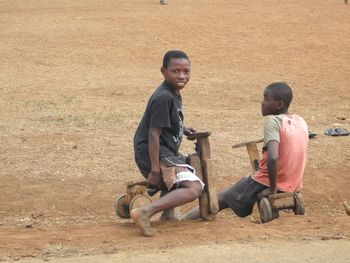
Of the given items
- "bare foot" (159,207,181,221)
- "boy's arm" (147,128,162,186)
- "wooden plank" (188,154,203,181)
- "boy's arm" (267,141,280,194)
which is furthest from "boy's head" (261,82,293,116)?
"bare foot" (159,207,181,221)

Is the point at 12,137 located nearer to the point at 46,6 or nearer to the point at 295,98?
the point at 295,98

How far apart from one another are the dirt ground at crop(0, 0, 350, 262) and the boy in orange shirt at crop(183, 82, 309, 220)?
8.6 inches

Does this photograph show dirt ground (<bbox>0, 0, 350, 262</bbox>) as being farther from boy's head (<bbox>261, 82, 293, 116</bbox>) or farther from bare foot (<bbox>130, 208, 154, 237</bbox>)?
boy's head (<bbox>261, 82, 293, 116</bbox>)

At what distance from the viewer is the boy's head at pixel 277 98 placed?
565 centimetres

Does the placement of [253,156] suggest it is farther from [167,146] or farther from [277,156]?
[167,146]

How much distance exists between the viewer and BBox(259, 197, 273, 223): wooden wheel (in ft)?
18.0

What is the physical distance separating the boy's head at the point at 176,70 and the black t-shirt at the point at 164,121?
49mm

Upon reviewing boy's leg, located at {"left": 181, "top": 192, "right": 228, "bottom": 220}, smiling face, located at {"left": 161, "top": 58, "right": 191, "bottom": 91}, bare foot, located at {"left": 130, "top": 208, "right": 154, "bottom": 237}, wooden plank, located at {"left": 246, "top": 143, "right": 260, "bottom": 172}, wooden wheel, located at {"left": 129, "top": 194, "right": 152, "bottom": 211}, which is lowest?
boy's leg, located at {"left": 181, "top": 192, "right": 228, "bottom": 220}

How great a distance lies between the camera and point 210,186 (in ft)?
18.6

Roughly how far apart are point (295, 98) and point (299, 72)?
2.52 metres

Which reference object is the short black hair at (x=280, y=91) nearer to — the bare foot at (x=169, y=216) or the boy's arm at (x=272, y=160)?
the boy's arm at (x=272, y=160)

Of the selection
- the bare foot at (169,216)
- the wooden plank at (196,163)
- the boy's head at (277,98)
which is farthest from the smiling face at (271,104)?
the bare foot at (169,216)

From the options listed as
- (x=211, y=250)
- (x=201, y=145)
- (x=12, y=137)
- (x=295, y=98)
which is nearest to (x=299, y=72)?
(x=295, y=98)

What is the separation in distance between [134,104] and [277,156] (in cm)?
682
